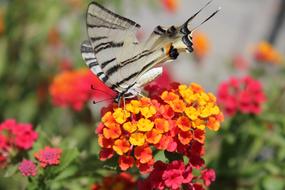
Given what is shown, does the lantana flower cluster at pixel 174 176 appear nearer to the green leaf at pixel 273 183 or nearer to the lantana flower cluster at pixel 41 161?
the lantana flower cluster at pixel 41 161

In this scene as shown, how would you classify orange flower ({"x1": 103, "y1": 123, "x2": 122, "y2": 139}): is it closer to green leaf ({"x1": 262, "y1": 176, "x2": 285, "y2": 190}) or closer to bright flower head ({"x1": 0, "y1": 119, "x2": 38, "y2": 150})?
bright flower head ({"x1": 0, "y1": 119, "x2": 38, "y2": 150})

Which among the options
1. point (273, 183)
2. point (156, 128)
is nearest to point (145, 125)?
point (156, 128)

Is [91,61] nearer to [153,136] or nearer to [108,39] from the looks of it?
[108,39]

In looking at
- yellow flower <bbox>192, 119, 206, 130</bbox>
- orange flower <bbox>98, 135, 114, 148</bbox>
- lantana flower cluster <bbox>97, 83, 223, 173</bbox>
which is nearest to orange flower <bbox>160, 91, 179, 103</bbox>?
lantana flower cluster <bbox>97, 83, 223, 173</bbox>

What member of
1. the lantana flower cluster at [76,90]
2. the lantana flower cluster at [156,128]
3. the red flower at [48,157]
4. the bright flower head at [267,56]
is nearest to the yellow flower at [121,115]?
the lantana flower cluster at [156,128]

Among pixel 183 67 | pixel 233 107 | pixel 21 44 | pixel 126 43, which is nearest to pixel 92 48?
pixel 126 43

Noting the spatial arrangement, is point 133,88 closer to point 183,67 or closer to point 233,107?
point 233,107
